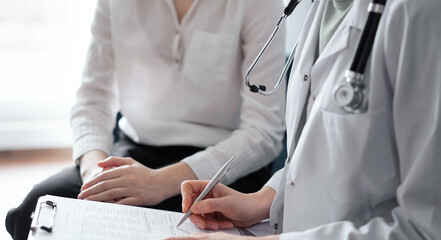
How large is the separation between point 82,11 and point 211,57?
4.80 feet

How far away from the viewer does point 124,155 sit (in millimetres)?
1498

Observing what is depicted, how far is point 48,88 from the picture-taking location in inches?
112

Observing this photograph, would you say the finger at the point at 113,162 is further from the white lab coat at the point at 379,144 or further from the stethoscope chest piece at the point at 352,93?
the stethoscope chest piece at the point at 352,93

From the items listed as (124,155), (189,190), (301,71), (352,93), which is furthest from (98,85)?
(352,93)

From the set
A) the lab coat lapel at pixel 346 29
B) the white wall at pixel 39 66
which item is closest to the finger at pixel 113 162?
the lab coat lapel at pixel 346 29

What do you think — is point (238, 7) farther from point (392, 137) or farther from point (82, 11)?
point (82, 11)

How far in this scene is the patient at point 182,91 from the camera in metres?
1.42

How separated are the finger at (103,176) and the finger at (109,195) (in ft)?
0.11

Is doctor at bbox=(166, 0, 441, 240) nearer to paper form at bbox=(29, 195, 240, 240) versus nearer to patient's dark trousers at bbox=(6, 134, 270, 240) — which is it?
paper form at bbox=(29, 195, 240, 240)

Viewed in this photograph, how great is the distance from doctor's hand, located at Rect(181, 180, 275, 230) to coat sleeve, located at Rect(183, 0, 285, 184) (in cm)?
30

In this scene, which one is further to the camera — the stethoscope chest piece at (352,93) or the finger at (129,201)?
the finger at (129,201)

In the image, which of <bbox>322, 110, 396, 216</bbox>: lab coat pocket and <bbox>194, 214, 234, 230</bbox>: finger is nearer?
<bbox>322, 110, 396, 216</bbox>: lab coat pocket

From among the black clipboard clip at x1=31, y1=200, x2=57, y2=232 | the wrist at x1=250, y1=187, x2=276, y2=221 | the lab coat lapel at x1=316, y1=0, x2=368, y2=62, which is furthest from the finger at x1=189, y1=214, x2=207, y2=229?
the lab coat lapel at x1=316, y1=0, x2=368, y2=62

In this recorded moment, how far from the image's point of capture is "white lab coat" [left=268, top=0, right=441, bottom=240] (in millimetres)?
761
